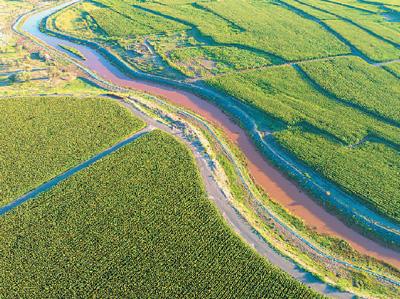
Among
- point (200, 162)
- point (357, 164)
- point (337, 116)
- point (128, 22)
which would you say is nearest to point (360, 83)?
point (337, 116)

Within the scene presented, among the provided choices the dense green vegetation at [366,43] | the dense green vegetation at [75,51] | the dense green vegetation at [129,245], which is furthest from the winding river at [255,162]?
the dense green vegetation at [366,43]

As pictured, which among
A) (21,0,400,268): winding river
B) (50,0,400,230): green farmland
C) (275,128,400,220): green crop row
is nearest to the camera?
(21,0,400,268): winding river

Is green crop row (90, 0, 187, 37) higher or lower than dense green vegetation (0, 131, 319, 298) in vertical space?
higher

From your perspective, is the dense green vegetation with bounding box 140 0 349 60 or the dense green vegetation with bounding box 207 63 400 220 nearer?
the dense green vegetation with bounding box 207 63 400 220

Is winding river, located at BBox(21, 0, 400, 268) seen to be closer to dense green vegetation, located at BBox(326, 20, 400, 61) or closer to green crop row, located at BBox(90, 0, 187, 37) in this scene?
green crop row, located at BBox(90, 0, 187, 37)

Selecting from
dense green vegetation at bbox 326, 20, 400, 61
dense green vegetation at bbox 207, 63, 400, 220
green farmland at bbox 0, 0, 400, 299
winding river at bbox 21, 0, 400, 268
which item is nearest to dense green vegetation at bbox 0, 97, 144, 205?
green farmland at bbox 0, 0, 400, 299
